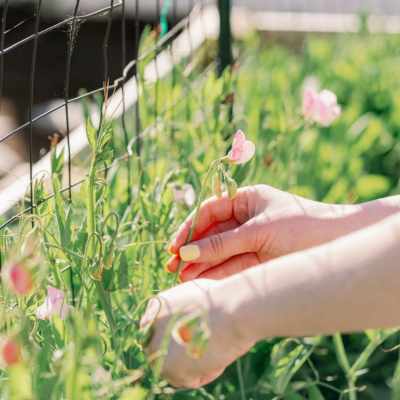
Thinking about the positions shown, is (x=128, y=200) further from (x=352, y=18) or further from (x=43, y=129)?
(x=352, y=18)

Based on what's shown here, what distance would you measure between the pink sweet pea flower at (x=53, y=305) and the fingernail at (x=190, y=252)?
0.20 m

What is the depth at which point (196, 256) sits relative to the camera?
4.71 feet

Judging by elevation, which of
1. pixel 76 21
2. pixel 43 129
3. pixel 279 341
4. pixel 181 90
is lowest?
pixel 43 129

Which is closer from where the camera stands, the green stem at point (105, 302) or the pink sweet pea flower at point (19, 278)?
the pink sweet pea flower at point (19, 278)

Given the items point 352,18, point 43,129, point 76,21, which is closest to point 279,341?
point 76,21

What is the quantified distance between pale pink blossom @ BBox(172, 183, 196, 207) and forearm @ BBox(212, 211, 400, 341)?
742 millimetres

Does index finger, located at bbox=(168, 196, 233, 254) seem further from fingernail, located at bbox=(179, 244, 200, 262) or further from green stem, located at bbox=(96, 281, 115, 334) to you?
green stem, located at bbox=(96, 281, 115, 334)

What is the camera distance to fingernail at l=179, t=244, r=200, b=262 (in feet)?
4.68

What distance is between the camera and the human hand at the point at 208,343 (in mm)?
1099

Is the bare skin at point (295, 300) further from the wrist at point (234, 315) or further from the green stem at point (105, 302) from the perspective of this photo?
the green stem at point (105, 302)

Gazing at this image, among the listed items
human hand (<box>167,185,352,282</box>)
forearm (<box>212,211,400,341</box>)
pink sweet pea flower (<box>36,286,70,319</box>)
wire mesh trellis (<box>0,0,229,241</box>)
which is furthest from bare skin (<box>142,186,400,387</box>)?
wire mesh trellis (<box>0,0,229,241</box>)

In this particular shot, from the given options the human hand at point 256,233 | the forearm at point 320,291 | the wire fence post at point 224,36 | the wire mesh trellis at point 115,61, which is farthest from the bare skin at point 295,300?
the wire fence post at point 224,36

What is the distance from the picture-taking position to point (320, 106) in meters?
2.13

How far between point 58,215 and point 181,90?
119 centimetres
